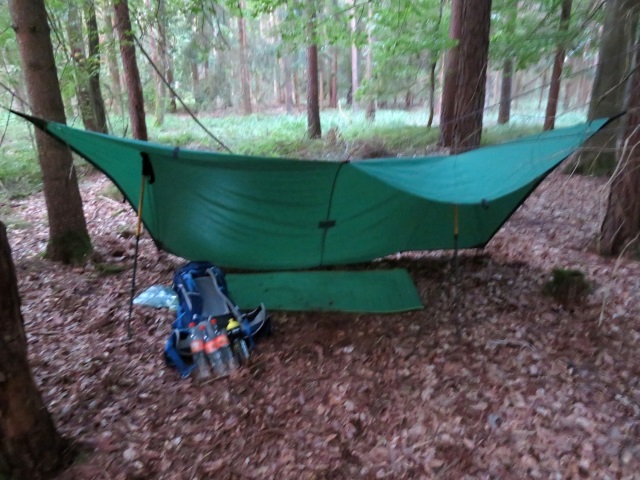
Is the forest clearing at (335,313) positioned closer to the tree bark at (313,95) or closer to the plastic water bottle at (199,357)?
the plastic water bottle at (199,357)

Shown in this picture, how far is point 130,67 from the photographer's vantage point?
5211 mm

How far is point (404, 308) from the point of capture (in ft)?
10.1

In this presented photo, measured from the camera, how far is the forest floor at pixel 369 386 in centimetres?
190

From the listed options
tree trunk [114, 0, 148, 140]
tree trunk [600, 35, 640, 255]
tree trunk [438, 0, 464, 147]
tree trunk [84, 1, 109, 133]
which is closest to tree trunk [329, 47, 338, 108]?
tree trunk [438, 0, 464, 147]

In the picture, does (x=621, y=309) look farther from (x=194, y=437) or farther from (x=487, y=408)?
(x=194, y=437)

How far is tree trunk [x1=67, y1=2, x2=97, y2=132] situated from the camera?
193 inches

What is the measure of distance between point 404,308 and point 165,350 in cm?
161

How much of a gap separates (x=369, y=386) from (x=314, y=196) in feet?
4.61

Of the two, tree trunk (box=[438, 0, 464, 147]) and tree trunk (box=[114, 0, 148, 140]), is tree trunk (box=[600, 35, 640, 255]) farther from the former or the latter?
tree trunk (box=[114, 0, 148, 140])

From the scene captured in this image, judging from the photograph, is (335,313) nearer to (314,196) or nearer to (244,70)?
(314,196)

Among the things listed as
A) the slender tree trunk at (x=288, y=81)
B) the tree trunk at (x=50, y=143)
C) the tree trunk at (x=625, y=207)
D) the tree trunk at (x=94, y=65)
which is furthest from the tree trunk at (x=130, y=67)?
the slender tree trunk at (x=288, y=81)

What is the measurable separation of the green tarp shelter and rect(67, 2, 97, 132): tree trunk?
A: 2.61 meters

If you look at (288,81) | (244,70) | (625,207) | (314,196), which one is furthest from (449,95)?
(288,81)

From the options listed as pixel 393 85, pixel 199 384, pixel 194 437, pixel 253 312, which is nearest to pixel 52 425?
pixel 194 437
